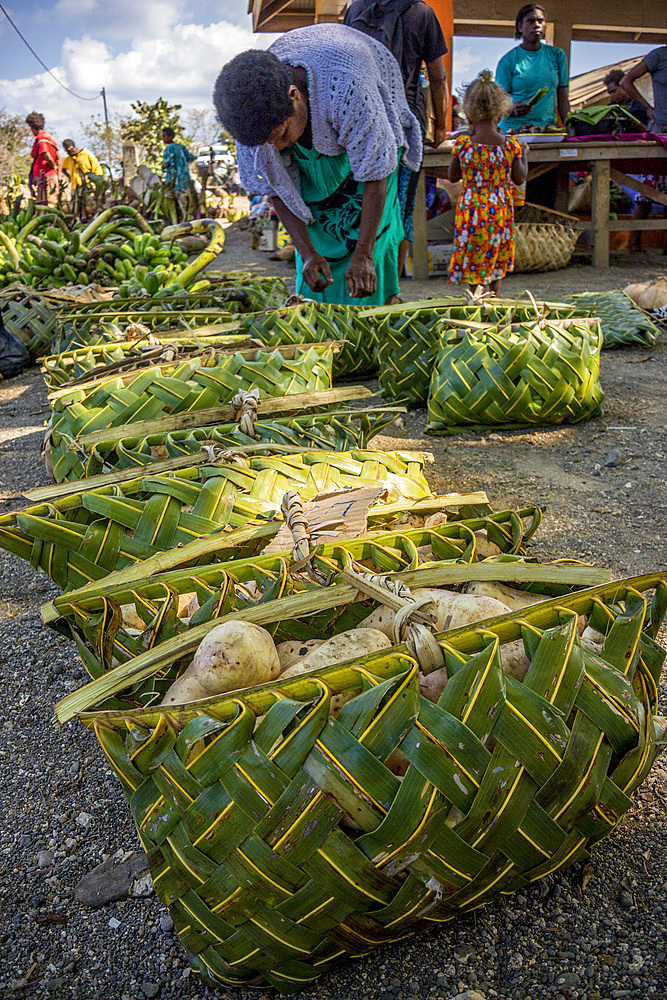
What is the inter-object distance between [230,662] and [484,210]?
187 inches

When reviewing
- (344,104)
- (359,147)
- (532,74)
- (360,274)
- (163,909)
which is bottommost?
(163,909)

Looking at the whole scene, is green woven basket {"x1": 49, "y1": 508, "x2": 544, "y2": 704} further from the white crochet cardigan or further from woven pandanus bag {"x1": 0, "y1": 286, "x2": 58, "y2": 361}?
woven pandanus bag {"x1": 0, "y1": 286, "x2": 58, "y2": 361}

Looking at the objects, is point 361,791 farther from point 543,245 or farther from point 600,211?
point 600,211

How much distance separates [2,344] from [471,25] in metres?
8.10

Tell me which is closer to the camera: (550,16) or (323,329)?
(323,329)

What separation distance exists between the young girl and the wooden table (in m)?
1.70

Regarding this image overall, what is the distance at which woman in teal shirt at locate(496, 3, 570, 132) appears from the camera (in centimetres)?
653

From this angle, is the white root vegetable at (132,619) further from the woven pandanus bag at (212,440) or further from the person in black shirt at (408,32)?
the person in black shirt at (408,32)

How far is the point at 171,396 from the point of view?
6.53 ft

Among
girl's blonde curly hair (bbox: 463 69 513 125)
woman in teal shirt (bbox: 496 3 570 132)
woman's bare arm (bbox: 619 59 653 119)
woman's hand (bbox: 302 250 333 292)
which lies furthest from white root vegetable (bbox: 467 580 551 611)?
woman's bare arm (bbox: 619 59 653 119)

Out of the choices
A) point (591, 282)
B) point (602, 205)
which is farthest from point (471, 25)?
point (591, 282)

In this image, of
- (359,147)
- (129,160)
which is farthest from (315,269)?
(129,160)

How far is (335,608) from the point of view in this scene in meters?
1.10

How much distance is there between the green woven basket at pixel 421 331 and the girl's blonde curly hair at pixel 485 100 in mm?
2142
